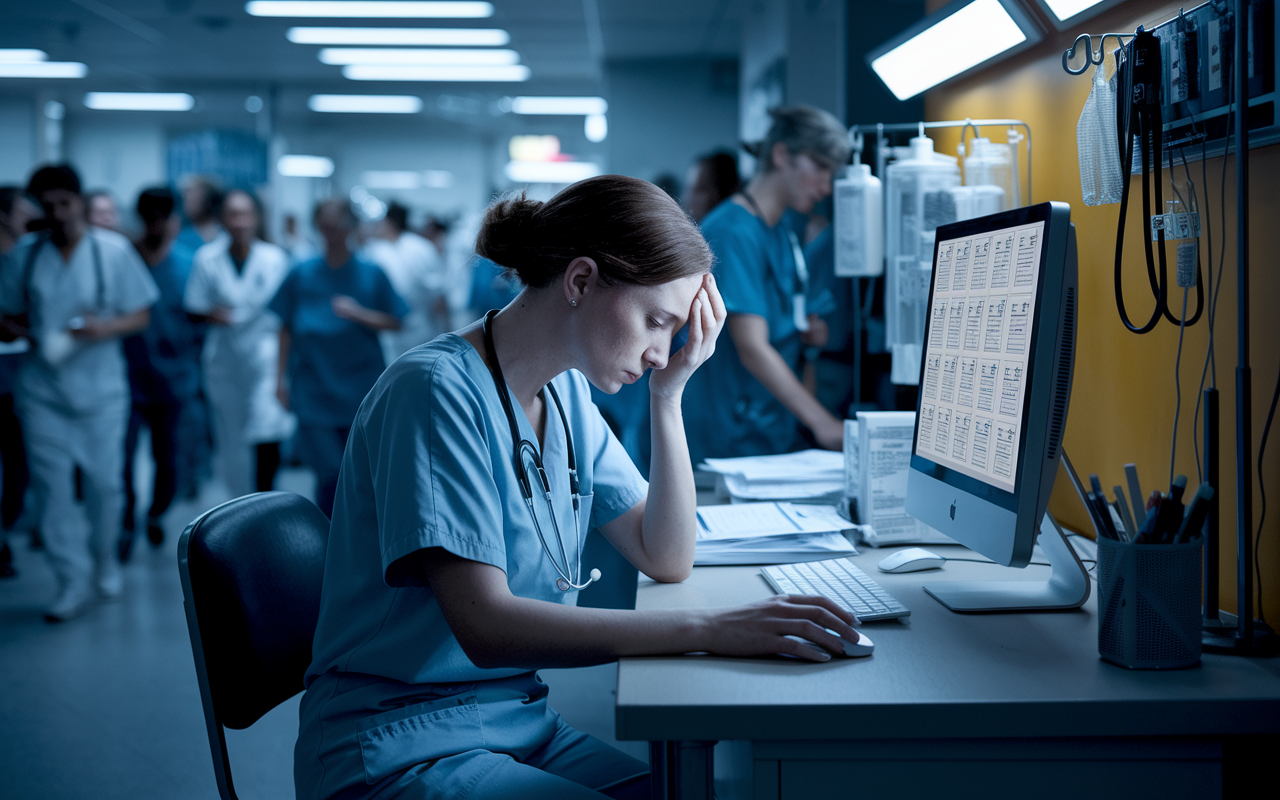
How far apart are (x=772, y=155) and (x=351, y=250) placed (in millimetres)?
2159

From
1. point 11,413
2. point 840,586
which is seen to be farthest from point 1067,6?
point 11,413

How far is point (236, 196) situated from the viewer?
4336mm

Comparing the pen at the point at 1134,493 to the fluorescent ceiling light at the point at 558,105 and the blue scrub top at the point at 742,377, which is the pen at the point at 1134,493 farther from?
the fluorescent ceiling light at the point at 558,105

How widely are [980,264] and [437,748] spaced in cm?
84

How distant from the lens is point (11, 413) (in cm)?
401

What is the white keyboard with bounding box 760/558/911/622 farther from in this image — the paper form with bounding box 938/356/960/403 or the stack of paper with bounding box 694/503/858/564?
the paper form with bounding box 938/356/960/403

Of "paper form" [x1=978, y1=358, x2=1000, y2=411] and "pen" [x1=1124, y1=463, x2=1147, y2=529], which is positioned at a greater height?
"paper form" [x1=978, y1=358, x2=1000, y2=411]

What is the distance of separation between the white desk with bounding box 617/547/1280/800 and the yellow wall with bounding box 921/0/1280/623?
1.08 ft

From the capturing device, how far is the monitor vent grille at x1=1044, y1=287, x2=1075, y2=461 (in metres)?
0.99

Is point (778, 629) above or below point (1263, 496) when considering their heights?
below

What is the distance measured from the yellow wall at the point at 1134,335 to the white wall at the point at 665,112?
210 inches

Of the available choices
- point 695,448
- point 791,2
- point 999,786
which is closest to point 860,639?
point 999,786

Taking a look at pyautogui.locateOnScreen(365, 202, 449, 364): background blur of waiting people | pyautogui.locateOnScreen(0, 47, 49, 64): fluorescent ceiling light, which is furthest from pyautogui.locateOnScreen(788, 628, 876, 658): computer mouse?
pyautogui.locateOnScreen(0, 47, 49, 64): fluorescent ceiling light

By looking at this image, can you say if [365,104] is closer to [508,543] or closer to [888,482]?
[888,482]
